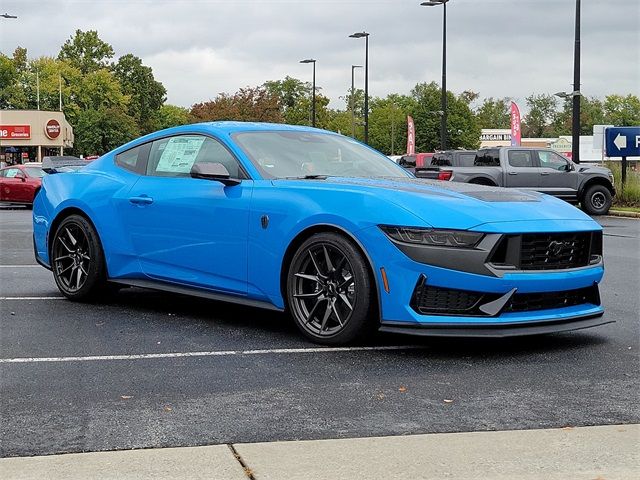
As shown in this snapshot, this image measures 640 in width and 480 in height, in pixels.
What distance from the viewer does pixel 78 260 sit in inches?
306

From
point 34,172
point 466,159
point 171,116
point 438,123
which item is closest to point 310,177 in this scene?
point 466,159

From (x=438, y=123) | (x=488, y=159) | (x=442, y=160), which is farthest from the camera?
(x=438, y=123)

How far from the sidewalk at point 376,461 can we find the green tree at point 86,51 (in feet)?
383

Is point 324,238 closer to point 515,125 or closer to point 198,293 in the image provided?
point 198,293

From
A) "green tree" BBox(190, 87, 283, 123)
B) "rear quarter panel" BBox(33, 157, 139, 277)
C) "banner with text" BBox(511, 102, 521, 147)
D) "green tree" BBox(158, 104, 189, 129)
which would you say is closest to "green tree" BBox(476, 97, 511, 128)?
"green tree" BBox(158, 104, 189, 129)

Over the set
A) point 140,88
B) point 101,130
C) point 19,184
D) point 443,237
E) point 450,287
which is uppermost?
point 140,88

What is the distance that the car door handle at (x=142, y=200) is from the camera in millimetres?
7156

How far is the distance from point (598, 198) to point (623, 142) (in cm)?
348

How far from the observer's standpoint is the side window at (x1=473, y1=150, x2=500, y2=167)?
25.5 m

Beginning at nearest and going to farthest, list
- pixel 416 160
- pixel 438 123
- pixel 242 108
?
pixel 416 160 → pixel 242 108 → pixel 438 123

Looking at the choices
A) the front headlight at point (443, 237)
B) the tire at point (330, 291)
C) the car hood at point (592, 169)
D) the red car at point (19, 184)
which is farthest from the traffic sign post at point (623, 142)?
the front headlight at point (443, 237)

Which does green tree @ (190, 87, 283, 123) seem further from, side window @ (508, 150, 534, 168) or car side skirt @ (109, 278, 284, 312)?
car side skirt @ (109, 278, 284, 312)

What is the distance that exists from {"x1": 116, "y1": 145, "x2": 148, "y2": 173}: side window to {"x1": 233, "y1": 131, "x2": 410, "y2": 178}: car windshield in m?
1.00

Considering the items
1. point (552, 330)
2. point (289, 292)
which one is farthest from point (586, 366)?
point (289, 292)
